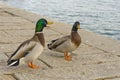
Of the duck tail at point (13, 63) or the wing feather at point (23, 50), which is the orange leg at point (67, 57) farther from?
the duck tail at point (13, 63)

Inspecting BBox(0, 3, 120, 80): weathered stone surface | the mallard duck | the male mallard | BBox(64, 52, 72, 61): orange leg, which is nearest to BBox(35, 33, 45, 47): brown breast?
the male mallard

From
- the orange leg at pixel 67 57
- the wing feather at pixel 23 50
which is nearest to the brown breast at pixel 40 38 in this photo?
the wing feather at pixel 23 50

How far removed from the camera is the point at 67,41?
507 cm

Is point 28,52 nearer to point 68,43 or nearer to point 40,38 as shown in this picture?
point 40,38

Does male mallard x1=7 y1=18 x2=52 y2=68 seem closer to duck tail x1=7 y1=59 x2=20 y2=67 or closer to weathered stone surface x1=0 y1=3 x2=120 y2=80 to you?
duck tail x1=7 y1=59 x2=20 y2=67

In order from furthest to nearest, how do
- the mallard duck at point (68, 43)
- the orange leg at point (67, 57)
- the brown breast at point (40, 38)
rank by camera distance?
the orange leg at point (67, 57) < the mallard duck at point (68, 43) < the brown breast at point (40, 38)

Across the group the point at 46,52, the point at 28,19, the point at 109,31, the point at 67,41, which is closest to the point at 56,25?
the point at 28,19

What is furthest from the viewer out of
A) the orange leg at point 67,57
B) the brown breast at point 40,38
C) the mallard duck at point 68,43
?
the orange leg at point 67,57

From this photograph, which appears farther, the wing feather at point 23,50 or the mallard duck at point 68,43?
the mallard duck at point 68,43

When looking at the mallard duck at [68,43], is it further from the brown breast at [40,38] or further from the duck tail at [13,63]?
the duck tail at [13,63]

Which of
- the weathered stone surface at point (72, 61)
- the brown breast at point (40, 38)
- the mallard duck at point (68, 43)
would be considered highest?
the brown breast at point (40, 38)

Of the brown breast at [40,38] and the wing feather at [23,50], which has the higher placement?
the brown breast at [40,38]

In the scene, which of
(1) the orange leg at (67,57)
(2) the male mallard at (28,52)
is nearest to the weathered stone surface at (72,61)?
(1) the orange leg at (67,57)

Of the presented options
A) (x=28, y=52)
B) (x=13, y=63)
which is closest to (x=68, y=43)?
(x=28, y=52)
